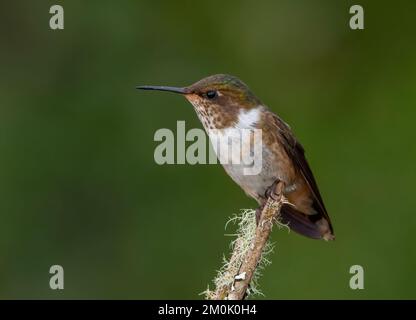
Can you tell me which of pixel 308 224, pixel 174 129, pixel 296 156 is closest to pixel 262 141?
pixel 296 156

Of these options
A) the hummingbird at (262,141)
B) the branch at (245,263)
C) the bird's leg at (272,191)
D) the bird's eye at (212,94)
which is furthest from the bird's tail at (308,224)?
the branch at (245,263)

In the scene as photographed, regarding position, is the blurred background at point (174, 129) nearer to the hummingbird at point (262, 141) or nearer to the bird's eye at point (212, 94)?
the hummingbird at point (262, 141)

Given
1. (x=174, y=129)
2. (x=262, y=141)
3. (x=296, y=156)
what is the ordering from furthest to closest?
(x=174, y=129)
(x=296, y=156)
(x=262, y=141)

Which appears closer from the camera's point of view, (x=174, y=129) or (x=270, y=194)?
(x=270, y=194)

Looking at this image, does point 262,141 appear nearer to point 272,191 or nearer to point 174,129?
point 272,191

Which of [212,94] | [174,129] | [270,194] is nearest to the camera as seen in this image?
[270,194]

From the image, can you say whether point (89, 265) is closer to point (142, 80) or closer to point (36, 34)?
point (142, 80)

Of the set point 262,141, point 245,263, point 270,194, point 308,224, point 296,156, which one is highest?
point 262,141
